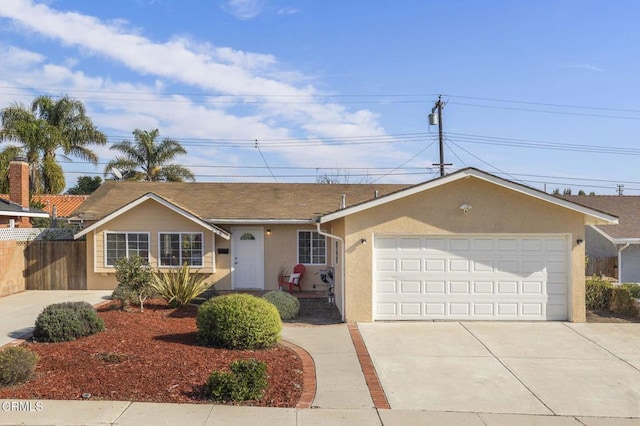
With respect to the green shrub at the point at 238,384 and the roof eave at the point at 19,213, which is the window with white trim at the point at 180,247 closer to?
the roof eave at the point at 19,213

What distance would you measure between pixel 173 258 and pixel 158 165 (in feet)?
68.1

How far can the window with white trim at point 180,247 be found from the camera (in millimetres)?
16172

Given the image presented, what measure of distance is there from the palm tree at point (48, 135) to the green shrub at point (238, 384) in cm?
2704

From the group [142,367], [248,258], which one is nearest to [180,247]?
[248,258]

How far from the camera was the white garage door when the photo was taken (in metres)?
11.5

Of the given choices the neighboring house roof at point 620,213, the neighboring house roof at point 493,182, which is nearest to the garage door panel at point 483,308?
the neighboring house roof at point 493,182

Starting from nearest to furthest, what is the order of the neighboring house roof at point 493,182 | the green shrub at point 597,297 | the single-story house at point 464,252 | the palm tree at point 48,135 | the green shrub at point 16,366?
the green shrub at point 16,366, the neighboring house roof at point 493,182, the single-story house at point 464,252, the green shrub at point 597,297, the palm tree at point 48,135

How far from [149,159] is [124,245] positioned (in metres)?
20.0

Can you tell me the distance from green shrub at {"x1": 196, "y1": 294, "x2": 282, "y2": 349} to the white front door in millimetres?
7552

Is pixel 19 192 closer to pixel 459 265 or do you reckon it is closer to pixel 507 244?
pixel 459 265

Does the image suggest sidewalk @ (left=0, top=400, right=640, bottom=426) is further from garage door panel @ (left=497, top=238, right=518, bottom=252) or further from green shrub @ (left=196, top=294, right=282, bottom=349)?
garage door panel @ (left=497, top=238, right=518, bottom=252)

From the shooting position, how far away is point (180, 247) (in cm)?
1622

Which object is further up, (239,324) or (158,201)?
(158,201)

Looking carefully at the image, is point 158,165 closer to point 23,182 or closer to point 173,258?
point 23,182
